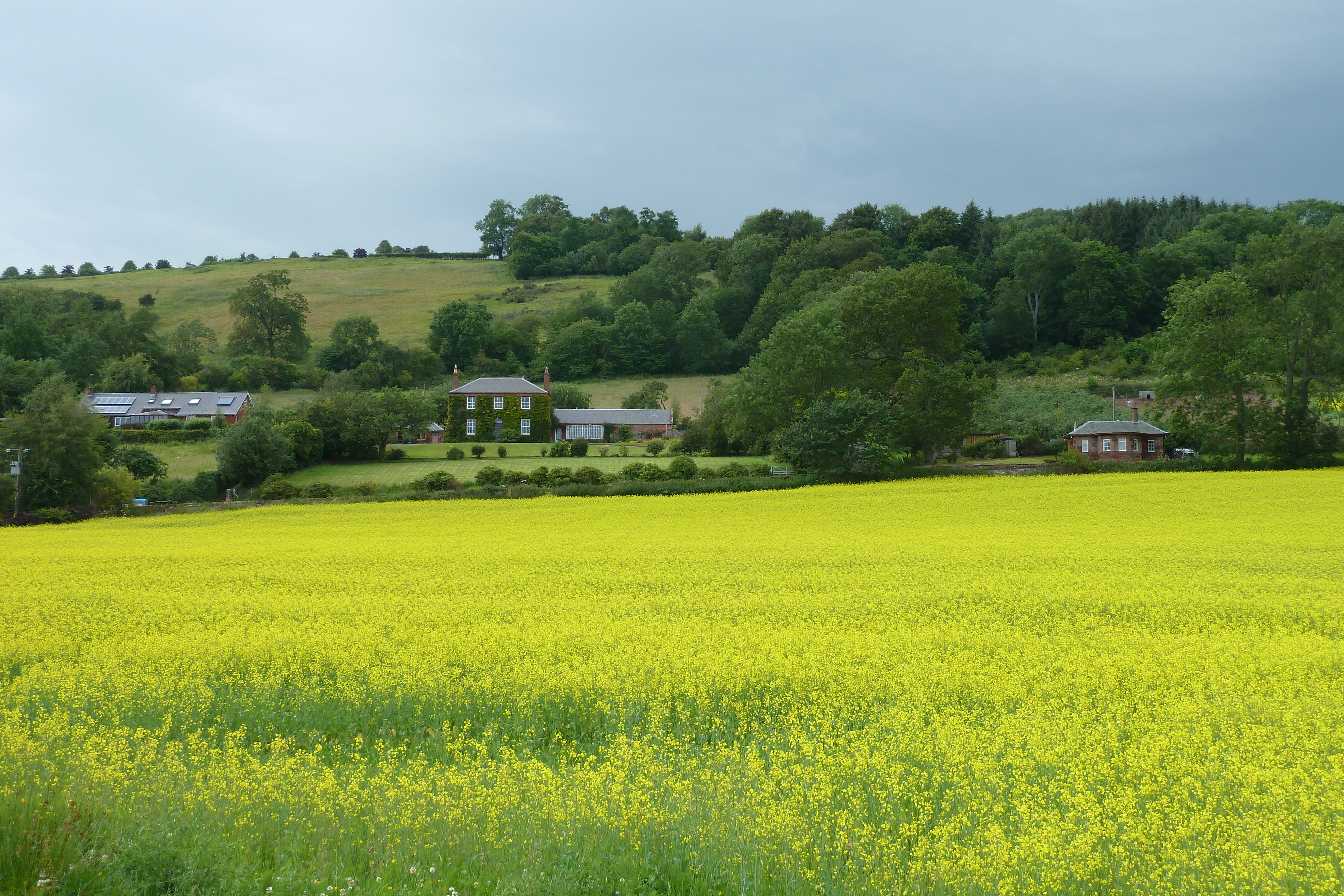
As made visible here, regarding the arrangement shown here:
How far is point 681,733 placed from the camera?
7.69m

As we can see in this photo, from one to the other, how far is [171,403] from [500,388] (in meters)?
35.9

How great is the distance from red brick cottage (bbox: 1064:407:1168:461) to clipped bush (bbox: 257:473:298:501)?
5397 cm

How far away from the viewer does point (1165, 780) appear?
6.17 meters

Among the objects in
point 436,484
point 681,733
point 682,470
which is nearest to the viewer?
point 681,733

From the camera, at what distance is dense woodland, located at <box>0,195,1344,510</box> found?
4325 cm

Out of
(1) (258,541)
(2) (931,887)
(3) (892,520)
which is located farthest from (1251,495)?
(1) (258,541)

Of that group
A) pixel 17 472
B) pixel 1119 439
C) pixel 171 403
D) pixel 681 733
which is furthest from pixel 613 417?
pixel 681 733

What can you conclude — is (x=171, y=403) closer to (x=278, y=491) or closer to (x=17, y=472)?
(x=278, y=491)

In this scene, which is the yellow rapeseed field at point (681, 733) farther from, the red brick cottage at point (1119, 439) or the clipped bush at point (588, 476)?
the red brick cottage at point (1119, 439)

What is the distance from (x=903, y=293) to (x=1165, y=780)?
44787mm

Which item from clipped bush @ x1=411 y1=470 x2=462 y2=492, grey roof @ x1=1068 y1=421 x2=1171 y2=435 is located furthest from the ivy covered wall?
grey roof @ x1=1068 y1=421 x2=1171 y2=435

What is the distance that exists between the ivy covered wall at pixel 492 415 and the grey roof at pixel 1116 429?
1871 inches

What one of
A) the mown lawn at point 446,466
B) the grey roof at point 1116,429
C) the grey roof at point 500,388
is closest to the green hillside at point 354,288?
the grey roof at point 500,388

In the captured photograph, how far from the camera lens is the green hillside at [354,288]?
125562mm
